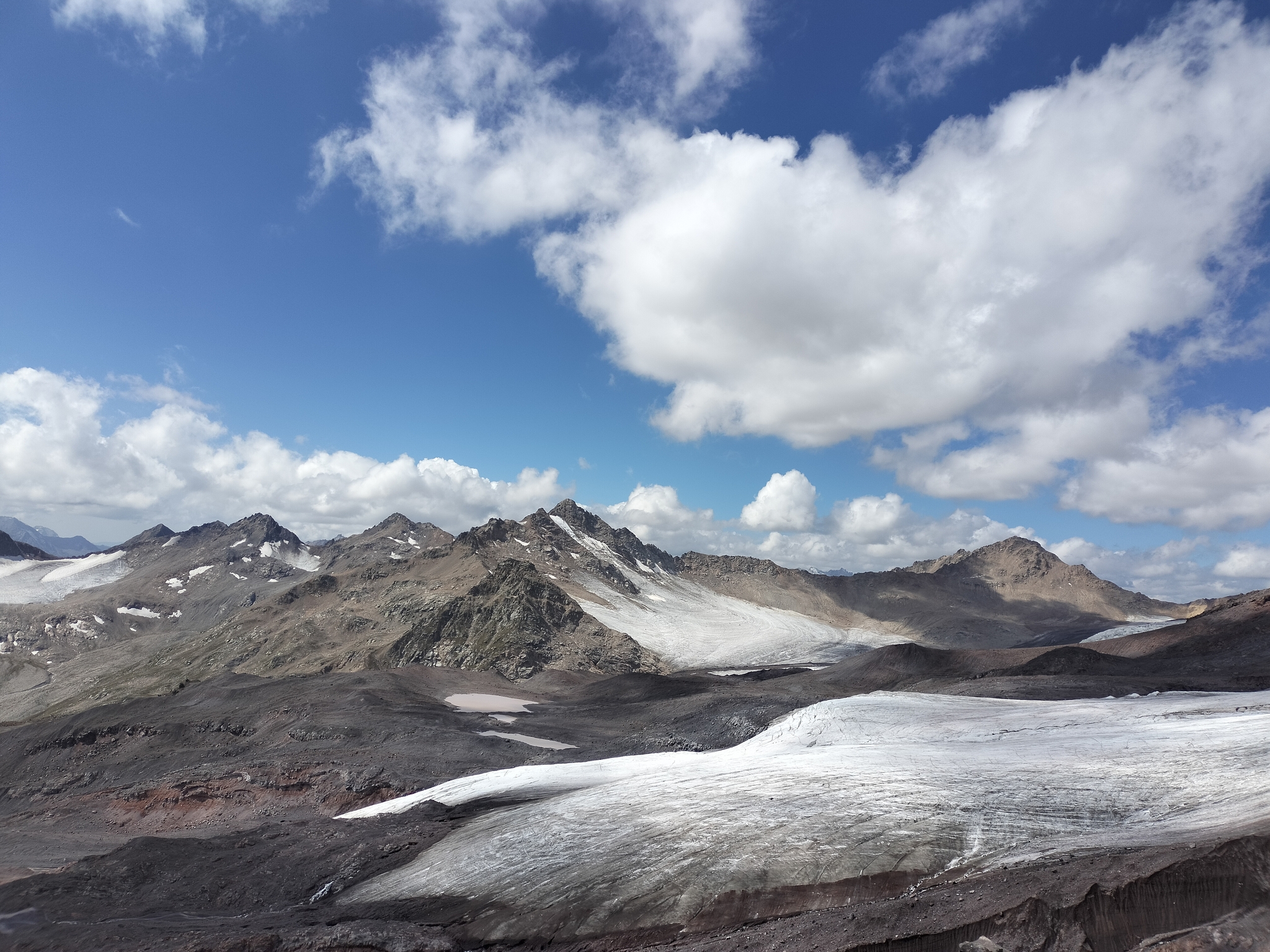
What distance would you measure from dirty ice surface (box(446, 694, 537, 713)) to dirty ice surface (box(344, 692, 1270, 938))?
3110 cm

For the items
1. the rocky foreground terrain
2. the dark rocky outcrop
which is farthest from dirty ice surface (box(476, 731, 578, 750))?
the dark rocky outcrop

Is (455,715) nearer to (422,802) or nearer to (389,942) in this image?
(422,802)

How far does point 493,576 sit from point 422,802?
302 ft

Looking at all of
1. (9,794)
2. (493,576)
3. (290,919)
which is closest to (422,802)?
(290,919)

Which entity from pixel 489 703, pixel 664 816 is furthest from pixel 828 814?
pixel 489 703

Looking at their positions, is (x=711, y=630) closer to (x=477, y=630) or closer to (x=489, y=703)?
(x=477, y=630)

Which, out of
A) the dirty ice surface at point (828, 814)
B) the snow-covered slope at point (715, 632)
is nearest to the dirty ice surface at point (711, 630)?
the snow-covered slope at point (715, 632)

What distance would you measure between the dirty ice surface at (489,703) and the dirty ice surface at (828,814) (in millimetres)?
31103

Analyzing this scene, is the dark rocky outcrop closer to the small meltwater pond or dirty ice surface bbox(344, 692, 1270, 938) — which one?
the small meltwater pond

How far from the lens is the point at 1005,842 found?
14.1 meters

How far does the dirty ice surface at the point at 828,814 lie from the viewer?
14156 mm

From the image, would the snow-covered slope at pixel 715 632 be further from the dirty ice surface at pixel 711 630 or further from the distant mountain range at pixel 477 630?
the distant mountain range at pixel 477 630

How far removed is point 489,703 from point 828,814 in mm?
47092

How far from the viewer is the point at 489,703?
192 feet
